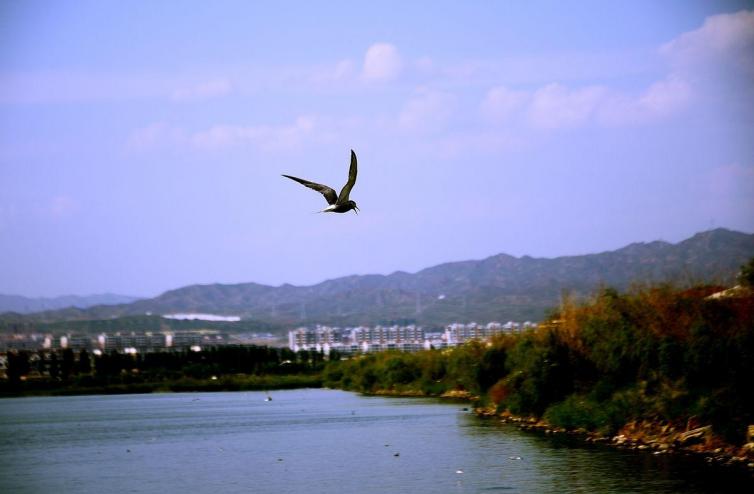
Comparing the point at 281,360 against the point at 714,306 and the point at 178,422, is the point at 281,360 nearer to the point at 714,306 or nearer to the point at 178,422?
the point at 178,422

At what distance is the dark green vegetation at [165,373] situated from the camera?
4525 inches

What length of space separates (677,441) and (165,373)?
91845mm

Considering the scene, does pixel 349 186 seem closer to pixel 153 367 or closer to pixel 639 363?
Result: pixel 639 363

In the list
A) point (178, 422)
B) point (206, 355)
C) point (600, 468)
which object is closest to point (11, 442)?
point (178, 422)

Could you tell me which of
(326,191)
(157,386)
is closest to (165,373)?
(157,386)

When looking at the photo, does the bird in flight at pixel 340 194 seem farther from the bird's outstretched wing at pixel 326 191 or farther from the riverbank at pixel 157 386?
the riverbank at pixel 157 386

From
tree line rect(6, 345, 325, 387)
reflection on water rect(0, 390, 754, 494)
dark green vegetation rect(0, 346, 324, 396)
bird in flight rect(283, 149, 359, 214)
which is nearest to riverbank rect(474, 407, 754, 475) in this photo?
reflection on water rect(0, 390, 754, 494)

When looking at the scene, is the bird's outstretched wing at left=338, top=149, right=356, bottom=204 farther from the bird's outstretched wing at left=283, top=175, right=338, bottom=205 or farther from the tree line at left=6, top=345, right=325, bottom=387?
the tree line at left=6, top=345, right=325, bottom=387

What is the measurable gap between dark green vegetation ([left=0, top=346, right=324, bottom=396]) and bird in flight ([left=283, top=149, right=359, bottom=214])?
9802 cm

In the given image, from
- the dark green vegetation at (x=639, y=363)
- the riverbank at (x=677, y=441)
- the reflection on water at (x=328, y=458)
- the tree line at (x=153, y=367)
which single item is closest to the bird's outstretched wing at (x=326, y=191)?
the reflection on water at (x=328, y=458)

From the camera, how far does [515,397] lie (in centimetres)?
5269

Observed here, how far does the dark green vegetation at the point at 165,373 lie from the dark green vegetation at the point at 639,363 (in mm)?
59979

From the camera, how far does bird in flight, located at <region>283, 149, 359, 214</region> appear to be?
1717 cm

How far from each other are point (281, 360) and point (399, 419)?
77.1 metres
